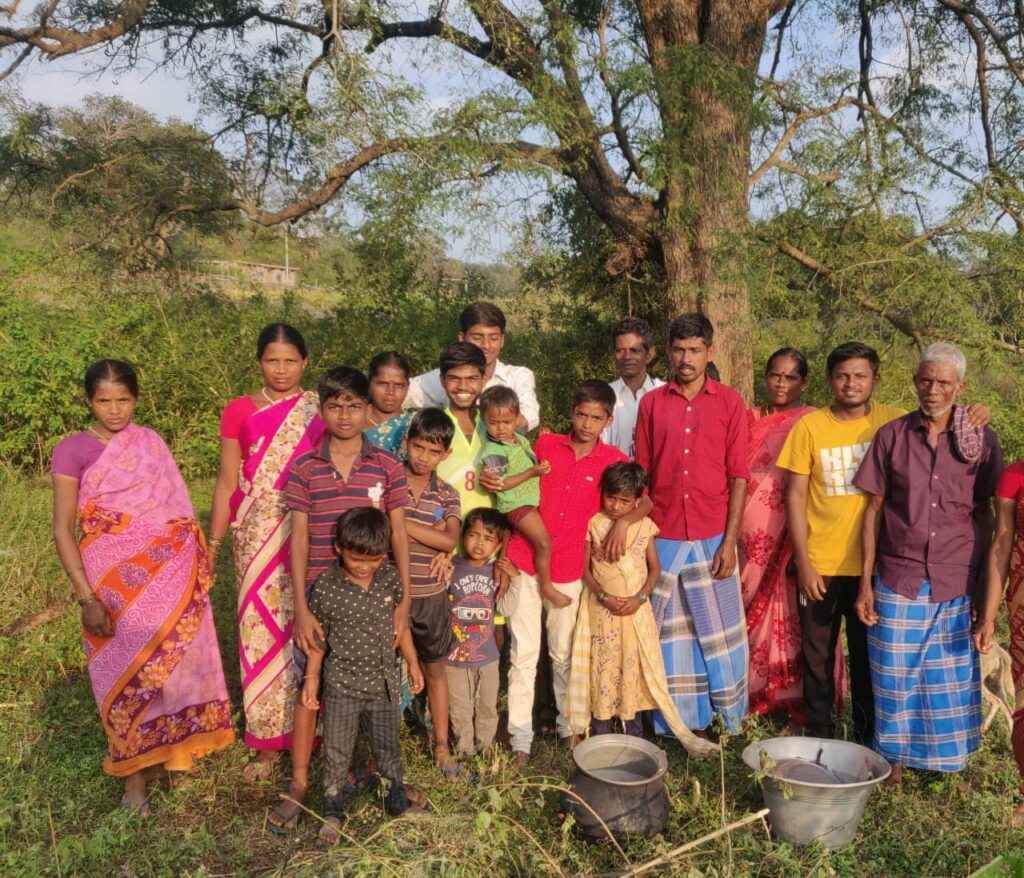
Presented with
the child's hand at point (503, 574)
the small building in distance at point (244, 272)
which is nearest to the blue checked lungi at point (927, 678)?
the child's hand at point (503, 574)

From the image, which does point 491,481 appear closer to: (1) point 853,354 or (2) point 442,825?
(2) point 442,825

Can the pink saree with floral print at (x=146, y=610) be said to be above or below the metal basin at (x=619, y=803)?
above

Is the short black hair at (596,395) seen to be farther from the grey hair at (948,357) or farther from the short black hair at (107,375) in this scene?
the short black hair at (107,375)

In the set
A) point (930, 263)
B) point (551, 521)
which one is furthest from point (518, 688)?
point (930, 263)

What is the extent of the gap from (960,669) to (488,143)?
398cm

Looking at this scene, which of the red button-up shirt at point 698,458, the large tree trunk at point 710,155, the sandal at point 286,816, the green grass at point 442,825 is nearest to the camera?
the green grass at point 442,825

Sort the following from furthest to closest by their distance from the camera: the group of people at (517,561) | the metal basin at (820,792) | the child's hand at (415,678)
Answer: the child's hand at (415,678), the group of people at (517,561), the metal basin at (820,792)

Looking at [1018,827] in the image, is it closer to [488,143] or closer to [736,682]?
[736,682]

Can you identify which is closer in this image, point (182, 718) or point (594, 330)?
point (182, 718)

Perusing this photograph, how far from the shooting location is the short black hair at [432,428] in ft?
9.55

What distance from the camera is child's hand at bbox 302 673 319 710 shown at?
2.79 metres

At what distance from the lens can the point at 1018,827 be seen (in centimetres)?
284

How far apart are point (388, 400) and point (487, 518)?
0.66 metres

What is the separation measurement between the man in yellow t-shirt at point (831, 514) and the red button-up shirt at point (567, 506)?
2.59 feet
